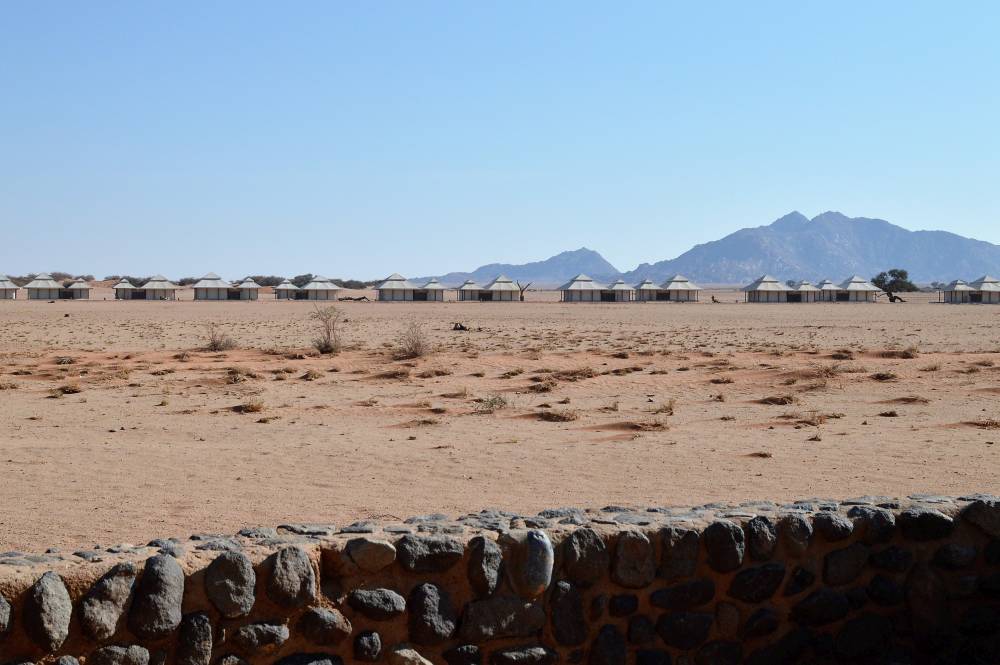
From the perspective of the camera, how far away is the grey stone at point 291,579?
13.2 feet

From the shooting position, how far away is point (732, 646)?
4.85m

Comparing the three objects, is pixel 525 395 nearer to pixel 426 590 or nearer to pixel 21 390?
pixel 21 390

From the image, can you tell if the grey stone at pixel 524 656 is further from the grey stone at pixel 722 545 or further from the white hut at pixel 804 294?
the white hut at pixel 804 294

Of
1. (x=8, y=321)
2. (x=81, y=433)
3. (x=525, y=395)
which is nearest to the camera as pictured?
(x=81, y=433)

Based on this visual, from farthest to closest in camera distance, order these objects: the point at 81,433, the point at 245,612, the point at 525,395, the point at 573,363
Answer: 1. the point at 573,363
2. the point at 525,395
3. the point at 81,433
4. the point at 245,612

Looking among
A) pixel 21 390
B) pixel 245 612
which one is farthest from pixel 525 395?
pixel 245 612

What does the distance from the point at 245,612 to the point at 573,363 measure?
690 inches

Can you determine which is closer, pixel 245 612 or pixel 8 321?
pixel 245 612

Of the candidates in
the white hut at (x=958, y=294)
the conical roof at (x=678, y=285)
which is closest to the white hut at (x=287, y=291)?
the conical roof at (x=678, y=285)

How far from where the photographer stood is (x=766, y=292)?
81875 millimetres

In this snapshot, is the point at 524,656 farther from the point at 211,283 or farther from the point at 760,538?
the point at 211,283

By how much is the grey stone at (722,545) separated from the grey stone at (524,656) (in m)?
0.86

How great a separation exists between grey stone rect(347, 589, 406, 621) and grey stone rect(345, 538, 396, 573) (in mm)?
96

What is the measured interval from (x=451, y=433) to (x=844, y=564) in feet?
26.5
